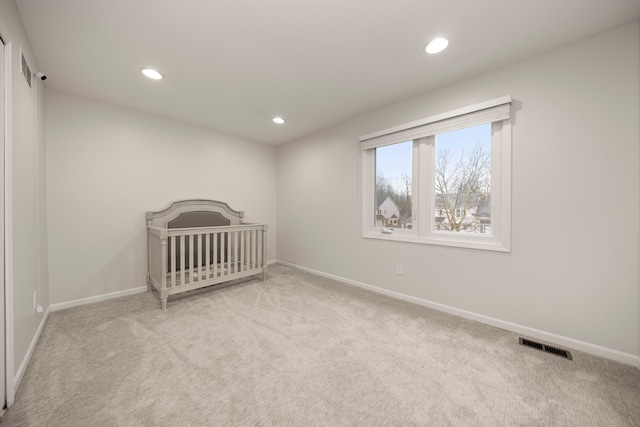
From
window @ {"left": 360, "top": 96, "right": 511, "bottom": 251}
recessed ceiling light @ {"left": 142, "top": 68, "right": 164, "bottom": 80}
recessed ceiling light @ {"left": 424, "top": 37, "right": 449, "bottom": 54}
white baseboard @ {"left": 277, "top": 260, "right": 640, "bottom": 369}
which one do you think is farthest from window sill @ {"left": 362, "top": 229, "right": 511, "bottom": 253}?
recessed ceiling light @ {"left": 142, "top": 68, "right": 164, "bottom": 80}

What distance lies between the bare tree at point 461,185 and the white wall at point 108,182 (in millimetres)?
3092

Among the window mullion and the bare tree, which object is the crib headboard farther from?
the bare tree

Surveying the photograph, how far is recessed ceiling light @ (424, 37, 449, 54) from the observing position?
1694 millimetres

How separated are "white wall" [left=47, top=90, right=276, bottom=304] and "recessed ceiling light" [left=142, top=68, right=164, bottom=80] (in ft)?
3.32

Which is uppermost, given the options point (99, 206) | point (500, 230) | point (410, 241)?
point (99, 206)

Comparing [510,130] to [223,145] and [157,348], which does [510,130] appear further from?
[223,145]

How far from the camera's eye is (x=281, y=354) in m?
1.66

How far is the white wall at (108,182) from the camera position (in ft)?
7.91

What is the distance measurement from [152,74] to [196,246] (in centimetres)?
202

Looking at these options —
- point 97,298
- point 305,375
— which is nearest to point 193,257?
point 97,298

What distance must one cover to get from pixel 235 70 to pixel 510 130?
2390mm

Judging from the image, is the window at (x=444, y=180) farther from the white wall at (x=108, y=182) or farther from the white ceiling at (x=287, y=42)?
the white wall at (x=108, y=182)

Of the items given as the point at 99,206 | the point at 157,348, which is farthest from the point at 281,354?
the point at 99,206

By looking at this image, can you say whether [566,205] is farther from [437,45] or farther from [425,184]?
[437,45]
